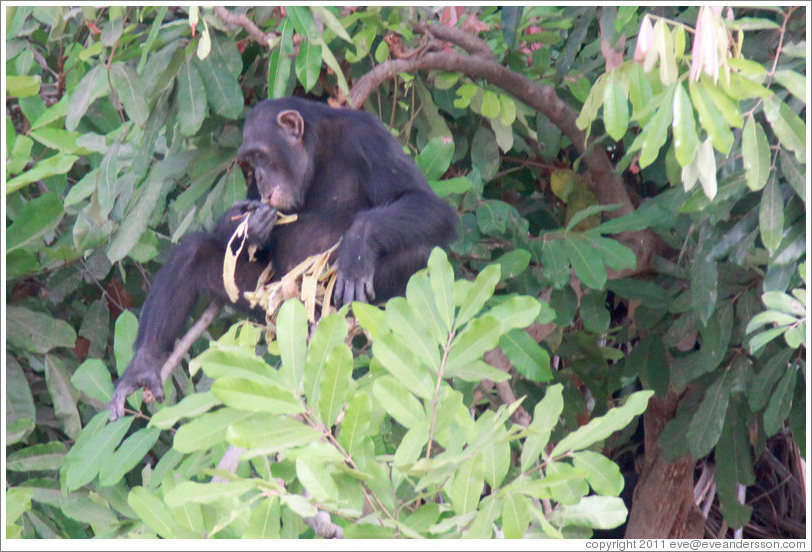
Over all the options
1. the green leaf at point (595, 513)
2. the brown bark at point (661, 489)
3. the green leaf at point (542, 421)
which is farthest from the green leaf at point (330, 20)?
the brown bark at point (661, 489)

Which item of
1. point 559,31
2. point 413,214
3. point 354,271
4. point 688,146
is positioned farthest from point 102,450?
point 559,31

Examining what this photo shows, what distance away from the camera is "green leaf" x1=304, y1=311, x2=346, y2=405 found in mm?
2111

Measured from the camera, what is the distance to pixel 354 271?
3342 mm

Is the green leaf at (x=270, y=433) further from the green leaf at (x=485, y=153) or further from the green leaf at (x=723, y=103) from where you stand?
the green leaf at (x=485, y=153)

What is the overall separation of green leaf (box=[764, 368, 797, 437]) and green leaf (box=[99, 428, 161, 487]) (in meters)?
2.18

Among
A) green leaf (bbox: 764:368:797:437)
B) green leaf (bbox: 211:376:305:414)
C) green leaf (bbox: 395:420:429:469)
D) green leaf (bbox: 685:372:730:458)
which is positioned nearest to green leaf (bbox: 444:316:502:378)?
green leaf (bbox: 395:420:429:469)

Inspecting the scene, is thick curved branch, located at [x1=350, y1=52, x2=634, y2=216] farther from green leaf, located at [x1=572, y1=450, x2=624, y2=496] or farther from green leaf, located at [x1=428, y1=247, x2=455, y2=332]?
green leaf, located at [x1=572, y1=450, x2=624, y2=496]

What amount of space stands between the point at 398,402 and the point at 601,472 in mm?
531

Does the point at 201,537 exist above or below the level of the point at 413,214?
below

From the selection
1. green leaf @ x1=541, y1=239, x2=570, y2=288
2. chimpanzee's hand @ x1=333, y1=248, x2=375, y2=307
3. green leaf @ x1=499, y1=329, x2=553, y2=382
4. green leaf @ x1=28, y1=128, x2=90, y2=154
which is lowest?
green leaf @ x1=499, y1=329, x2=553, y2=382

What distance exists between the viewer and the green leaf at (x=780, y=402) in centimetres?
376

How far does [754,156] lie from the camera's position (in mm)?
2912

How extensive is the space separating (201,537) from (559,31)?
136 inches

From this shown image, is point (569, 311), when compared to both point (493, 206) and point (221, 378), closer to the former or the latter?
point (493, 206)
